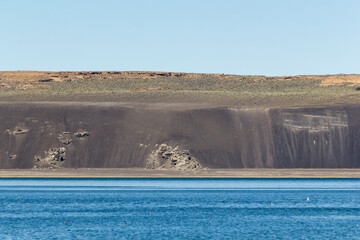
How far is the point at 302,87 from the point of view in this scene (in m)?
154

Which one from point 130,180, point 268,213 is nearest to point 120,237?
point 268,213

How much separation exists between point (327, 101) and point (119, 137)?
126 feet

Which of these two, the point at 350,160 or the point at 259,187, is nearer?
the point at 259,187

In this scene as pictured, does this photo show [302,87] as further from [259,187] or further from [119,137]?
[259,187]

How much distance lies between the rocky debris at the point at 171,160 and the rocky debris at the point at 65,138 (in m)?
11.7

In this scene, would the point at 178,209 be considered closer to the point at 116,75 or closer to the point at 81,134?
the point at 81,134

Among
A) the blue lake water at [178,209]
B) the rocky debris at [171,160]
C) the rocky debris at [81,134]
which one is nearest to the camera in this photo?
the blue lake water at [178,209]

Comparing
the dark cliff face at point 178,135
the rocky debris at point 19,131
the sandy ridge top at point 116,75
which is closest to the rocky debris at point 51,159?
the dark cliff face at point 178,135

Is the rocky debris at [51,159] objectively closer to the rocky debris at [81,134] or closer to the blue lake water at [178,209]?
the rocky debris at [81,134]

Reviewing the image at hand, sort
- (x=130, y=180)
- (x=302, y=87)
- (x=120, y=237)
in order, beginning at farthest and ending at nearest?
(x=302, y=87)
(x=130, y=180)
(x=120, y=237)

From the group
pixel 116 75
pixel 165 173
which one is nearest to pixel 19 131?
pixel 165 173

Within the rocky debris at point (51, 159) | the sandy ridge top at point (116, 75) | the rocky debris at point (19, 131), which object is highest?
the sandy ridge top at point (116, 75)

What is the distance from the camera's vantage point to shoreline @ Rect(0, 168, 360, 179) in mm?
98312

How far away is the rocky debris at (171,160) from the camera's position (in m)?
101
